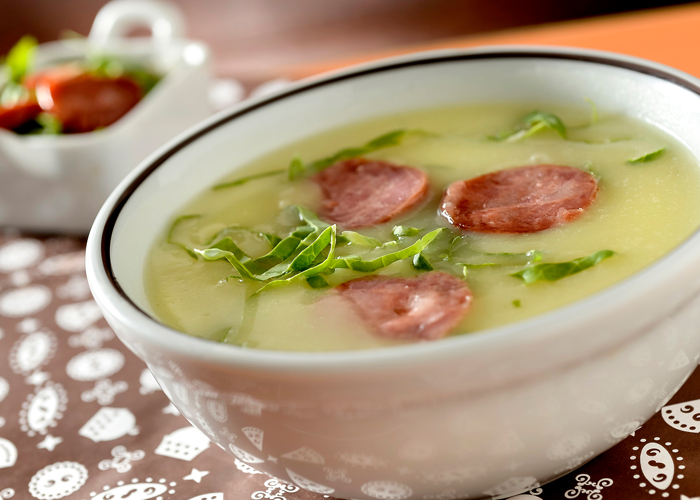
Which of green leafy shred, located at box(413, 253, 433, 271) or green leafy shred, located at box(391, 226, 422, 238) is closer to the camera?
green leafy shred, located at box(413, 253, 433, 271)

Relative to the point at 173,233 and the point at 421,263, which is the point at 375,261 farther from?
the point at 173,233

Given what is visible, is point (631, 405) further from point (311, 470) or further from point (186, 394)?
point (186, 394)

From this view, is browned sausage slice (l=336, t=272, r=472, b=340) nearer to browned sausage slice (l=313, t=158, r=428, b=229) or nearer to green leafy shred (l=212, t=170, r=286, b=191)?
browned sausage slice (l=313, t=158, r=428, b=229)

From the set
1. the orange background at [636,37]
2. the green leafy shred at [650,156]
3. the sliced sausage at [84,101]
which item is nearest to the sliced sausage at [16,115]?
the sliced sausage at [84,101]

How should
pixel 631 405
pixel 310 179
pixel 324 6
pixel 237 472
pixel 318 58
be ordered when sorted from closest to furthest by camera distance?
pixel 631 405 < pixel 237 472 < pixel 310 179 < pixel 318 58 < pixel 324 6

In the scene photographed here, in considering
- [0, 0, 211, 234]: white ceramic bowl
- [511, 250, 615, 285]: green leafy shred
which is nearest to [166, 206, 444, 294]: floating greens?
[511, 250, 615, 285]: green leafy shred

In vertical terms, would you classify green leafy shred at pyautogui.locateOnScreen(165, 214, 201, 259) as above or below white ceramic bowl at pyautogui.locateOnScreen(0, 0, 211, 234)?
below

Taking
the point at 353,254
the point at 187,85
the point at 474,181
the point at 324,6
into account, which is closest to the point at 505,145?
the point at 474,181
